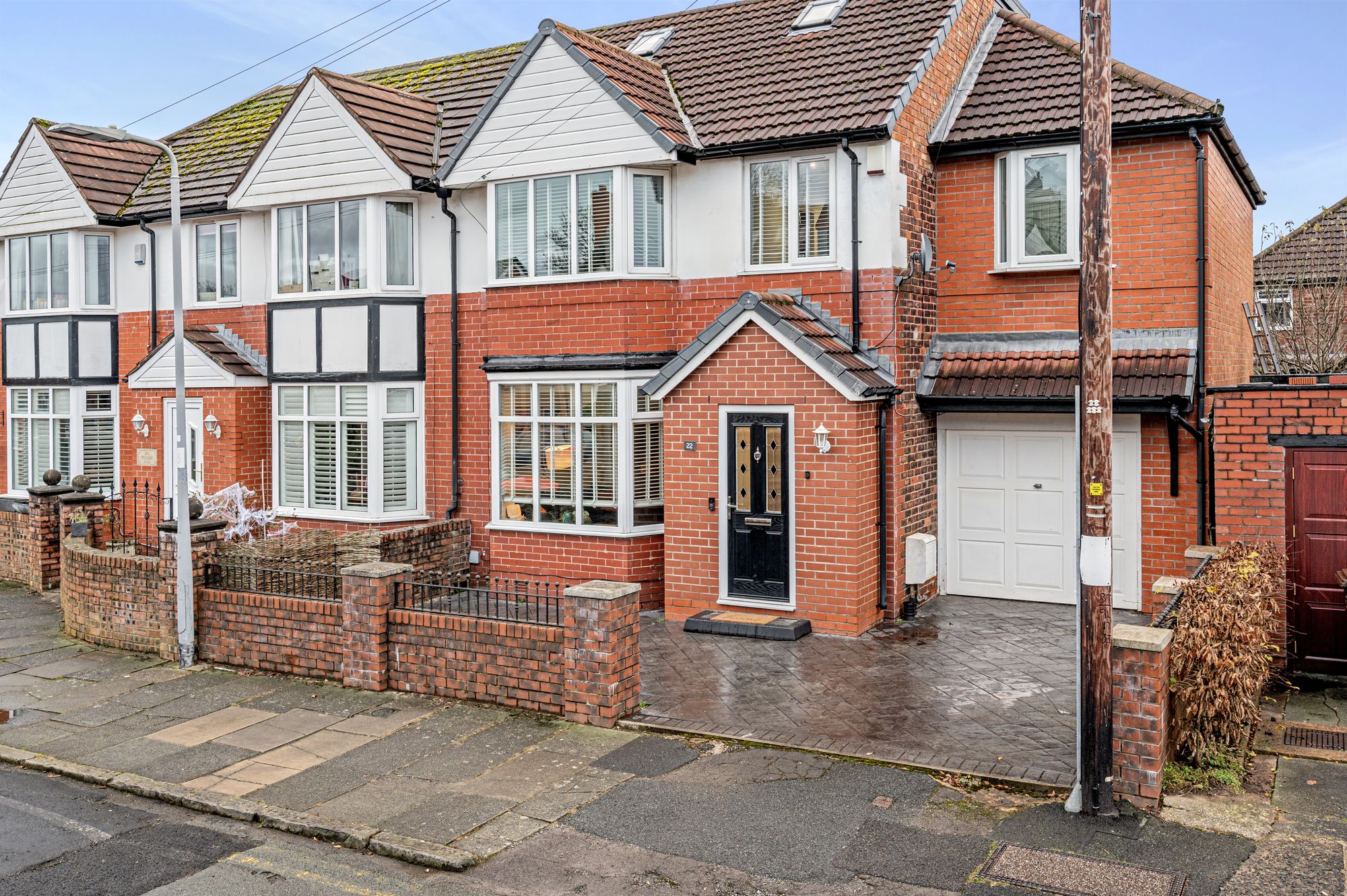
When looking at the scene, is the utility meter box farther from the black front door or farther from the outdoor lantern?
the outdoor lantern

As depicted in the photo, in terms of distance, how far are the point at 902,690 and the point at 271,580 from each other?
261 inches

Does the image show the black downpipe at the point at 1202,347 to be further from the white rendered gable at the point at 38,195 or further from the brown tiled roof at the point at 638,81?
the white rendered gable at the point at 38,195

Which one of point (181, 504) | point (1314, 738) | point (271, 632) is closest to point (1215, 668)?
point (1314, 738)

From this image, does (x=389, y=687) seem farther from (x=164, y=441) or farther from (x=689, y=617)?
(x=164, y=441)

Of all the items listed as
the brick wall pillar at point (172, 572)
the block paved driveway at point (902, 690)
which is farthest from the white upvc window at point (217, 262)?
the block paved driveway at point (902, 690)

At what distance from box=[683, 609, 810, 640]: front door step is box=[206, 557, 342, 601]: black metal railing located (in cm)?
395

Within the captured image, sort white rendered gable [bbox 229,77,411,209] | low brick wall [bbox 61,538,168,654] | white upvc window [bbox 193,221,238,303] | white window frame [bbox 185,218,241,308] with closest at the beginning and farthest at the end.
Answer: low brick wall [bbox 61,538,168,654] → white rendered gable [bbox 229,77,411,209] → white window frame [bbox 185,218,241,308] → white upvc window [bbox 193,221,238,303]

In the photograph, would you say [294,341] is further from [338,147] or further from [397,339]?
[338,147]

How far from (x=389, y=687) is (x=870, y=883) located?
569cm

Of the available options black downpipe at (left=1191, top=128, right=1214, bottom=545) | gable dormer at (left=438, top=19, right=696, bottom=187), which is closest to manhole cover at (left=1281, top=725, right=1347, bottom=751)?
black downpipe at (left=1191, top=128, right=1214, bottom=545)

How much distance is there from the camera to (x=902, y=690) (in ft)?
34.4

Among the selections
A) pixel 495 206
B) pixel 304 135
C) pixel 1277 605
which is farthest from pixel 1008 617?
pixel 304 135

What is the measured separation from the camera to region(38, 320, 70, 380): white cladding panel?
65.9 feet

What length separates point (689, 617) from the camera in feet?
43.3
